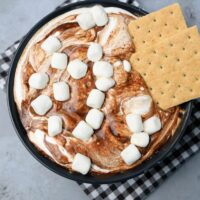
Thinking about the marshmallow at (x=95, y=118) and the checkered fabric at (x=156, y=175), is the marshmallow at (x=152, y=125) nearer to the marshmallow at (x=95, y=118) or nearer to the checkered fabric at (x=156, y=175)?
the marshmallow at (x=95, y=118)

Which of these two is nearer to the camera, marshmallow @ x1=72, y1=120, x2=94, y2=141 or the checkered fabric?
marshmallow @ x1=72, y1=120, x2=94, y2=141

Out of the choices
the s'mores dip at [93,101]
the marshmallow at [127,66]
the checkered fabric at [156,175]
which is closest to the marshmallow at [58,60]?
the s'mores dip at [93,101]

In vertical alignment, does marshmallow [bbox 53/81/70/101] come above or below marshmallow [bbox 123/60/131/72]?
above

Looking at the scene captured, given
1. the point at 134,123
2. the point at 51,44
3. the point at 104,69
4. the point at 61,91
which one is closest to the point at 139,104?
the point at 134,123

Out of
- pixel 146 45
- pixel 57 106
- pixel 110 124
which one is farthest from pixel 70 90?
pixel 146 45

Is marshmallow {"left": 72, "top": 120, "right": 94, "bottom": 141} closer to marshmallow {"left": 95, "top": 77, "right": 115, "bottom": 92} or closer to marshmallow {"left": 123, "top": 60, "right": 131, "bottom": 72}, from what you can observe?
marshmallow {"left": 95, "top": 77, "right": 115, "bottom": 92}

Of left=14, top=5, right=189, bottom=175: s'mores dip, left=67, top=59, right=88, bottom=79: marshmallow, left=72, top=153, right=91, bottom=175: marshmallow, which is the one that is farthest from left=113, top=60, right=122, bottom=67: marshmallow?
left=72, top=153, right=91, bottom=175: marshmallow

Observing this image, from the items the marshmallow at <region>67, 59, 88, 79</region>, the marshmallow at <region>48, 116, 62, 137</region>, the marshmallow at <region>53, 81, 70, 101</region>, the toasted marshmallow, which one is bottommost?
the toasted marshmallow
